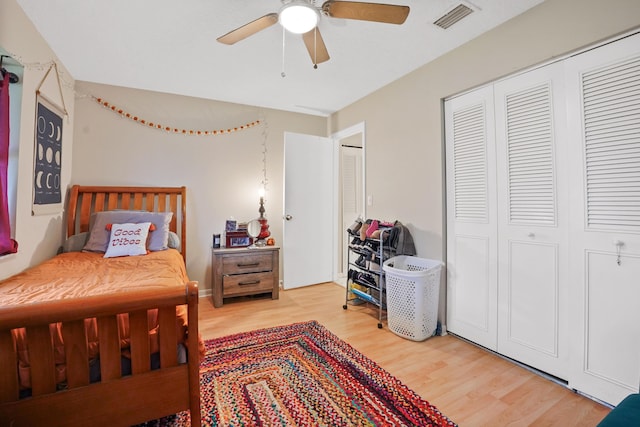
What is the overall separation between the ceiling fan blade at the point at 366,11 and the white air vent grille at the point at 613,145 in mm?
1183

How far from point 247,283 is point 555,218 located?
2.82 metres

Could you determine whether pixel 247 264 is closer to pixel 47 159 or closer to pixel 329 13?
pixel 47 159

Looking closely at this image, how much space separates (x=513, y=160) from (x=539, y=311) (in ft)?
3.44

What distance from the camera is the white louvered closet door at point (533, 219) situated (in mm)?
1771

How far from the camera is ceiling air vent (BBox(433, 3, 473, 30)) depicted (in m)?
1.83

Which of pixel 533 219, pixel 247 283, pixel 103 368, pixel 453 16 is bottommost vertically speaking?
pixel 247 283

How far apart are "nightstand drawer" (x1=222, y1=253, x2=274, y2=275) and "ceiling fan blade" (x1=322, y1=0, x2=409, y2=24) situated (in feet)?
8.02

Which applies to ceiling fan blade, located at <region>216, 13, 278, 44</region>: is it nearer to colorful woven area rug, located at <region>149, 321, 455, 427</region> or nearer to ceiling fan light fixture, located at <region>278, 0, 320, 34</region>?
ceiling fan light fixture, located at <region>278, 0, 320, 34</region>

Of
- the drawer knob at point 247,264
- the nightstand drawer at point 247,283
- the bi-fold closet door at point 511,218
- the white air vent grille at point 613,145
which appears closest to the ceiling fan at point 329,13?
the bi-fold closet door at point 511,218

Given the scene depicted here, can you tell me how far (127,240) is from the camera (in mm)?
2482

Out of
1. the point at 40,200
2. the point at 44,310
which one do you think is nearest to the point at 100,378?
the point at 44,310

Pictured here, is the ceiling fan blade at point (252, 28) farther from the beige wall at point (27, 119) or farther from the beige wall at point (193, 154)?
the beige wall at point (193, 154)

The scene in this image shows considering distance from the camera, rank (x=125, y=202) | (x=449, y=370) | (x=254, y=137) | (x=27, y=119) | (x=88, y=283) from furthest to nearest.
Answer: (x=254, y=137)
(x=125, y=202)
(x=27, y=119)
(x=449, y=370)
(x=88, y=283)

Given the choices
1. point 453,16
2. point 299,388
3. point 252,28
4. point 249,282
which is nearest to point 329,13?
point 252,28
